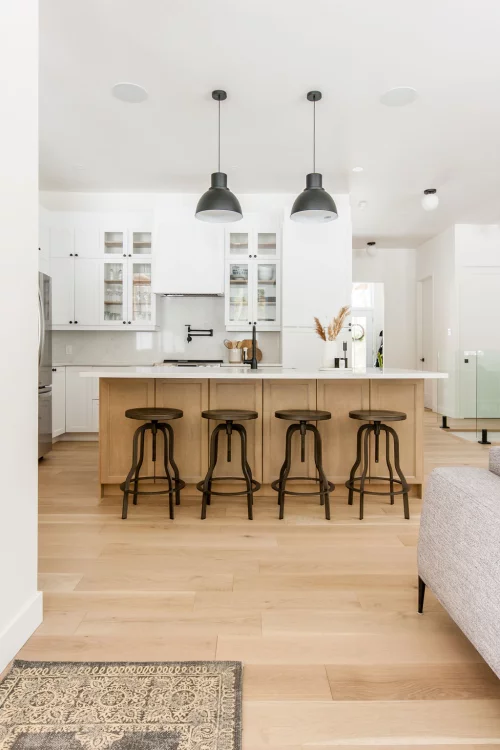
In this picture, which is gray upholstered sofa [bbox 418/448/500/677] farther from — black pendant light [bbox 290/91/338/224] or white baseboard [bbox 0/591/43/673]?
black pendant light [bbox 290/91/338/224]

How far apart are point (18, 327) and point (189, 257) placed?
4096 millimetres

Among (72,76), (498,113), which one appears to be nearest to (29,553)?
(72,76)

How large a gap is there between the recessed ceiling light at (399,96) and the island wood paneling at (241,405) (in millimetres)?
2208

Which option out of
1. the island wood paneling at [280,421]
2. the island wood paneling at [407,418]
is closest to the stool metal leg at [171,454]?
the island wood paneling at [280,421]

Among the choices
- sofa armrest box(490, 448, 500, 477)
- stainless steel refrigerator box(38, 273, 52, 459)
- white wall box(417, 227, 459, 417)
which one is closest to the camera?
sofa armrest box(490, 448, 500, 477)

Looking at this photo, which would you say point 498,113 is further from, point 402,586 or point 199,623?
point 199,623

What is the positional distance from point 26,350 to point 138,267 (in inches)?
164

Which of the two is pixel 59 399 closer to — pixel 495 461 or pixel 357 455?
pixel 357 455

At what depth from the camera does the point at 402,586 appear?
2.22 metres

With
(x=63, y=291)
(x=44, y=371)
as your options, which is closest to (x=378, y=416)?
(x=44, y=371)

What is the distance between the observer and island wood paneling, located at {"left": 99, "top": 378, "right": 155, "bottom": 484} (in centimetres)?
352

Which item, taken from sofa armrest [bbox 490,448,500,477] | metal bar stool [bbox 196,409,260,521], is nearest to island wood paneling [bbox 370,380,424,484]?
metal bar stool [bbox 196,409,260,521]

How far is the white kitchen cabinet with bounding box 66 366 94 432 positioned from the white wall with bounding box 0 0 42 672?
383 cm

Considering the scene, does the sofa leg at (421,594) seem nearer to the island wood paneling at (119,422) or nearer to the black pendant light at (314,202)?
the island wood paneling at (119,422)
